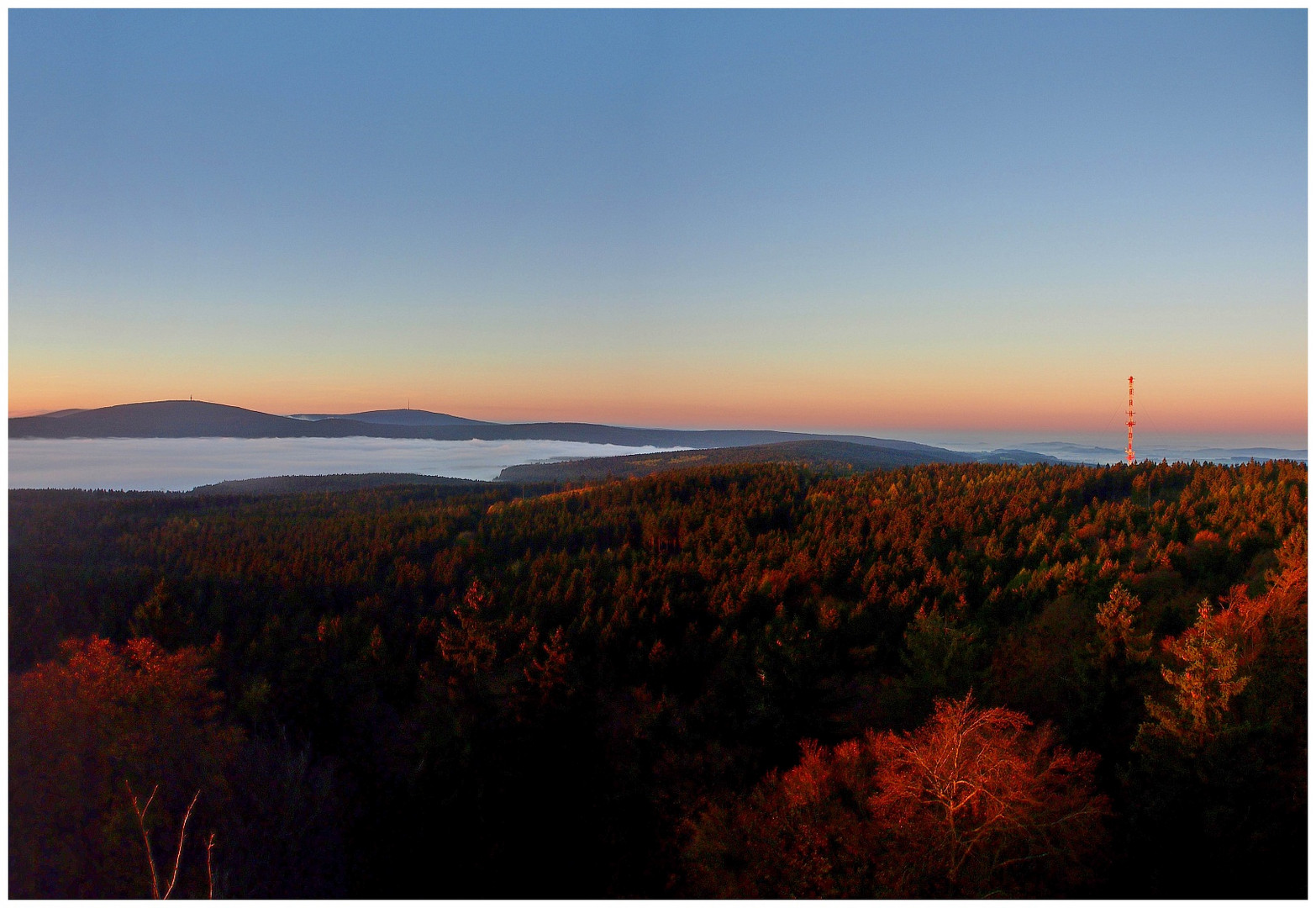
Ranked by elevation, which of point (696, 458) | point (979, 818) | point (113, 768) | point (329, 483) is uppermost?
point (696, 458)

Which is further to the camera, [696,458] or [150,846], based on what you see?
[696,458]

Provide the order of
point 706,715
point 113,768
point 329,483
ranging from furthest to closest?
point 329,483, point 706,715, point 113,768

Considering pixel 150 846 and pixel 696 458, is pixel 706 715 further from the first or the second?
pixel 696 458

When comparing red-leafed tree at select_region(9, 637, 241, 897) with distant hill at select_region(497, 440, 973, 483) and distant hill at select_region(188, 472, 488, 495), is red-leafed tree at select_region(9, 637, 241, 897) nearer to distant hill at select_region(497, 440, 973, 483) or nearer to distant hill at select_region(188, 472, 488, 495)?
distant hill at select_region(188, 472, 488, 495)

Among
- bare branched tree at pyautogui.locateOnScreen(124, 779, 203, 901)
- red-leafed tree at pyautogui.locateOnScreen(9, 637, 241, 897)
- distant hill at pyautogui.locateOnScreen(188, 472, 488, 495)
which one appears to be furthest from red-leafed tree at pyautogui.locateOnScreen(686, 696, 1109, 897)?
distant hill at pyautogui.locateOnScreen(188, 472, 488, 495)

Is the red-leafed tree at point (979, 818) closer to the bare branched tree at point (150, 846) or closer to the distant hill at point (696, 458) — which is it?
the bare branched tree at point (150, 846)

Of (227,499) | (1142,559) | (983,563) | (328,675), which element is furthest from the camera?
(227,499)

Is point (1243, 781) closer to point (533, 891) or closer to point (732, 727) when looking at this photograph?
point (732, 727)

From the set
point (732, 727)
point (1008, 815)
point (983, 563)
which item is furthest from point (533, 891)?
point (983, 563)

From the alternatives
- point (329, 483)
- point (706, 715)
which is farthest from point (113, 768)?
point (329, 483)
